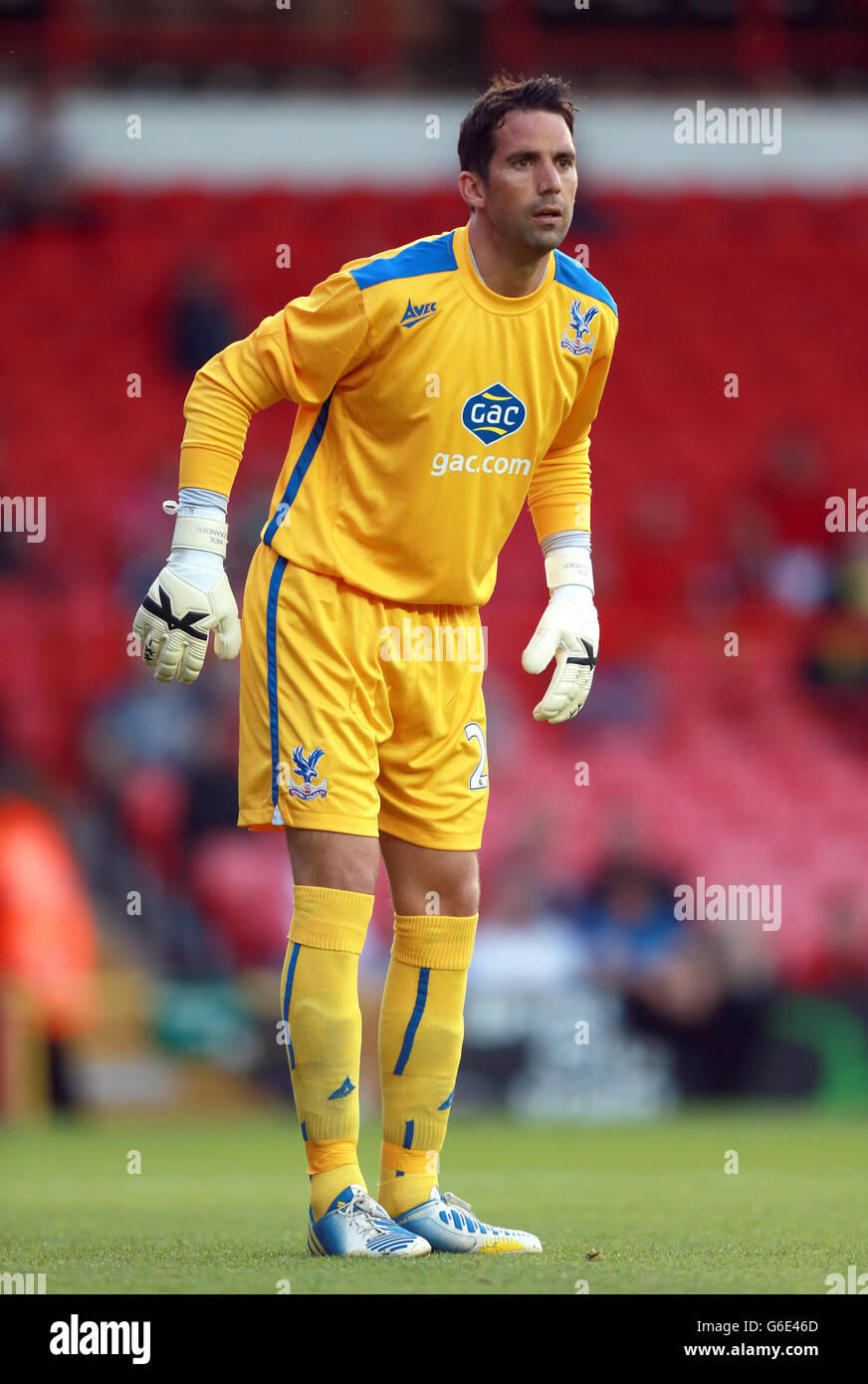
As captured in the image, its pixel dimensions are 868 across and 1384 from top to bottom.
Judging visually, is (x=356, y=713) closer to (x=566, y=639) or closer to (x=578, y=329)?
(x=566, y=639)

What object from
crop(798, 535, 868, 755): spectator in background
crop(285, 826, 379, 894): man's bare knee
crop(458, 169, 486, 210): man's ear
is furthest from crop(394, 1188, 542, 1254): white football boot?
crop(798, 535, 868, 755): spectator in background

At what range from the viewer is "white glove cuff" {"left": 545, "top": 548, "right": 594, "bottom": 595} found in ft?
14.5

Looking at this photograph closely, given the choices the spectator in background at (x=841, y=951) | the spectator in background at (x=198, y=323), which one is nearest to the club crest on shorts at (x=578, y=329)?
the spectator in background at (x=841, y=951)

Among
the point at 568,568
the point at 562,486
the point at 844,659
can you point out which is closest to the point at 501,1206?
the point at 568,568

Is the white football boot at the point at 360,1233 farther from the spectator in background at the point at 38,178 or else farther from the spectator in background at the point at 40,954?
the spectator in background at the point at 38,178

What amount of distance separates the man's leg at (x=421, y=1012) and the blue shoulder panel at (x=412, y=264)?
1.17 metres

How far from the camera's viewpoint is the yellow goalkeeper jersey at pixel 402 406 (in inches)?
156

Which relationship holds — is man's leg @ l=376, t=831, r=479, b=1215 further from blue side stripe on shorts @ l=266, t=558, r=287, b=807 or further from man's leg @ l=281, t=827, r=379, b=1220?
blue side stripe on shorts @ l=266, t=558, r=287, b=807

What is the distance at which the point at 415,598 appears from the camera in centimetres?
407

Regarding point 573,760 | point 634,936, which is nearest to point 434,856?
point 634,936

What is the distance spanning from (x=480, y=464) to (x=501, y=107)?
0.73 meters

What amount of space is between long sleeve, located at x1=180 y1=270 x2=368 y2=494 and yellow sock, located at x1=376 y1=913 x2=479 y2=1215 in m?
1.05

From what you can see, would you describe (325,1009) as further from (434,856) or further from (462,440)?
(462,440)

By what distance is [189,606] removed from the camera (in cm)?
393
